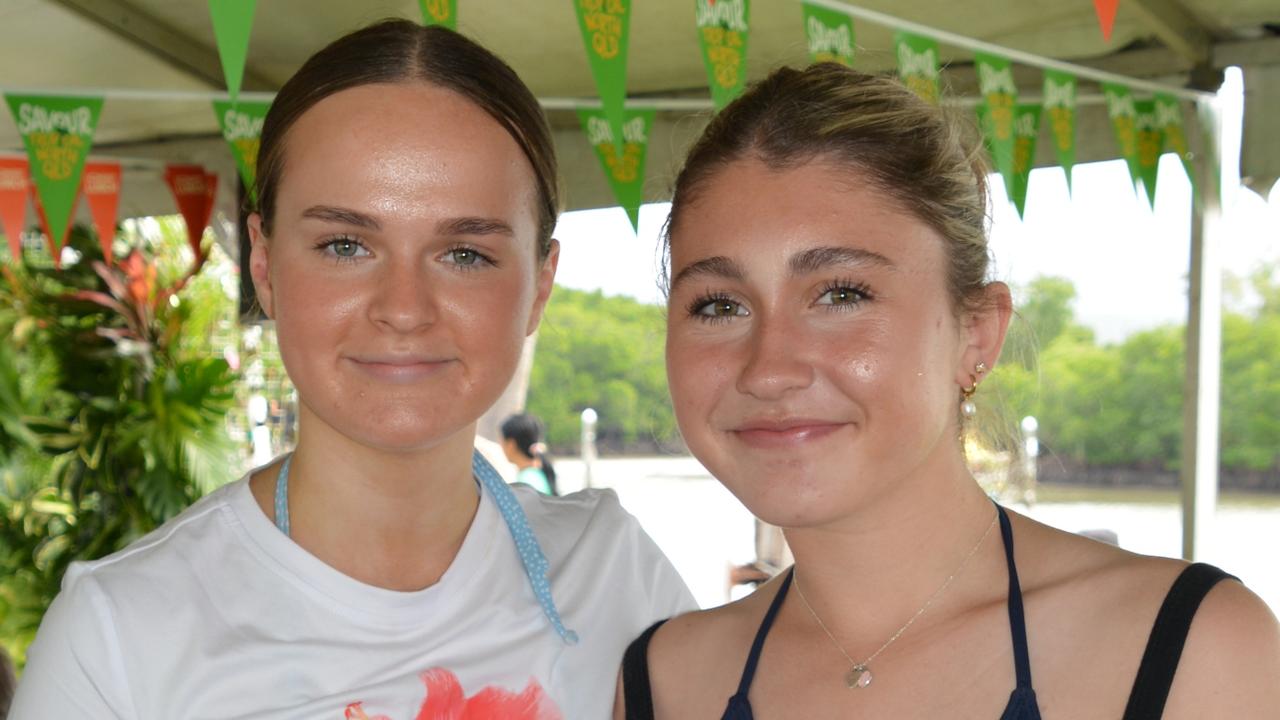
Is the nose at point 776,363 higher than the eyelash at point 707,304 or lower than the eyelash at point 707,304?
lower

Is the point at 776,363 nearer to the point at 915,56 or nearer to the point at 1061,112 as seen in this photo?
the point at 915,56

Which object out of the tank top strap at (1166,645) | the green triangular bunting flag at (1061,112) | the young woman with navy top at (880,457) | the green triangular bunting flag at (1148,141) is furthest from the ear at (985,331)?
the green triangular bunting flag at (1148,141)

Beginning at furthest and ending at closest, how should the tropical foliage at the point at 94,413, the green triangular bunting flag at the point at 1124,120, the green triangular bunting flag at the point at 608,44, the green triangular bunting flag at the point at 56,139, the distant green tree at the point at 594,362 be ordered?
the distant green tree at the point at 594,362 < the tropical foliage at the point at 94,413 < the green triangular bunting flag at the point at 1124,120 < the green triangular bunting flag at the point at 56,139 < the green triangular bunting flag at the point at 608,44

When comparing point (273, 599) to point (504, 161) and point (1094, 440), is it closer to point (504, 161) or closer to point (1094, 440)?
point (504, 161)

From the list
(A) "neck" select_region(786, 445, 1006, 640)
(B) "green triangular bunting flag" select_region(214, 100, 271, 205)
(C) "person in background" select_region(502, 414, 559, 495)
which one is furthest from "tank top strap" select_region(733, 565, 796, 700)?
(C) "person in background" select_region(502, 414, 559, 495)

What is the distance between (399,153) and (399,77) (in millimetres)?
136

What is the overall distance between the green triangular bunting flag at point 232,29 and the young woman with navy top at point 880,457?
88 cm

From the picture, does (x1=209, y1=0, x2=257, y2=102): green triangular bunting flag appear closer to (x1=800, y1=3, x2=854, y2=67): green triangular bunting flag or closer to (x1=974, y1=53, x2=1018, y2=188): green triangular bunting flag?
(x1=800, y1=3, x2=854, y2=67): green triangular bunting flag

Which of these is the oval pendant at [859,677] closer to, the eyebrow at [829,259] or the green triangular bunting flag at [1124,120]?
the eyebrow at [829,259]

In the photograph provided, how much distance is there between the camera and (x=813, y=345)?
1303 mm

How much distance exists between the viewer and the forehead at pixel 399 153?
1489 millimetres

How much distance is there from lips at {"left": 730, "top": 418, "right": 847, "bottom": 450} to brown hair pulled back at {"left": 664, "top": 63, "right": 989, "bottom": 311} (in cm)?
24

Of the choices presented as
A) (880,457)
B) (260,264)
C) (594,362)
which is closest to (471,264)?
(260,264)

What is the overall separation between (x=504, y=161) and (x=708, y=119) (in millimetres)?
297
